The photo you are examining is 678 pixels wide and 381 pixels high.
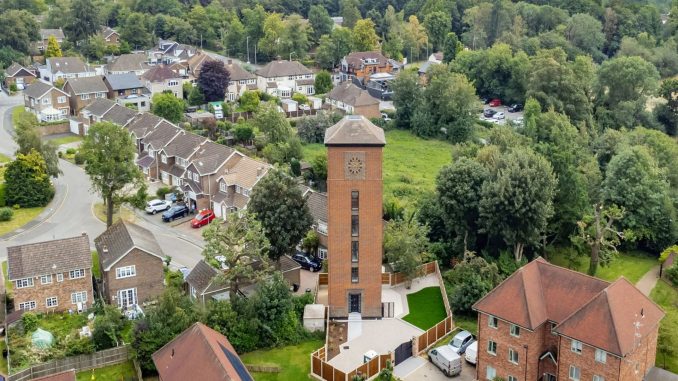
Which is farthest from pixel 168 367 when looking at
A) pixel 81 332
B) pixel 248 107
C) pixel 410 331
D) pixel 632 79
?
pixel 632 79

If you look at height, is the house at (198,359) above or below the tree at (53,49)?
below

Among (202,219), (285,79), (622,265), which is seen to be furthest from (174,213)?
(285,79)

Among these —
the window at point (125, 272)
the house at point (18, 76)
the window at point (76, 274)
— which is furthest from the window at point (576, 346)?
the house at point (18, 76)

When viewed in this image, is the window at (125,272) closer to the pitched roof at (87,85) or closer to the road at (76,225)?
the road at (76,225)

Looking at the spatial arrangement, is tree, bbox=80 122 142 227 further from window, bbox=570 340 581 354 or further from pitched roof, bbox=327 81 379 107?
pitched roof, bbox=327 81 379 107

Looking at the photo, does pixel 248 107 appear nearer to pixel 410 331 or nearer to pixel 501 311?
pixel 410 331
